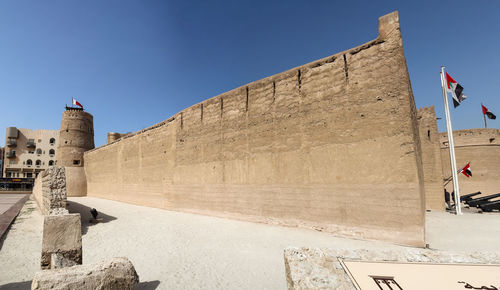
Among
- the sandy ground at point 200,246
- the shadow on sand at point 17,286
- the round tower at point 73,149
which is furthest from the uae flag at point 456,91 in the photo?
the round tower at point 73,149

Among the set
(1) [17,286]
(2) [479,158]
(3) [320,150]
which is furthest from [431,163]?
(1) [17,286]

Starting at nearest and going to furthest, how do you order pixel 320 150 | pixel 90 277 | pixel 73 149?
pixel 90 277
pixel 320 150
pixel 73 149

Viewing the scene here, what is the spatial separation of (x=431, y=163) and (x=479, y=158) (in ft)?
34.5

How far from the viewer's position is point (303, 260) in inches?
81.4

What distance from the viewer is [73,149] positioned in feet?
75.9

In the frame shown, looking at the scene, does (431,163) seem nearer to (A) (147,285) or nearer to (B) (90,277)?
(A) (147,285)

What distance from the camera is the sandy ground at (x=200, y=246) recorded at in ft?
14.0

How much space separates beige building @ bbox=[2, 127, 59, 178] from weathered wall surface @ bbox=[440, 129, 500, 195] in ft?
161

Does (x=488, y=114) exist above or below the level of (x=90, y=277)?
above

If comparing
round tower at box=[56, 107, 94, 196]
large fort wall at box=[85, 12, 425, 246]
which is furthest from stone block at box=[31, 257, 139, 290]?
round tower at box=[56, 107, 94, 196]

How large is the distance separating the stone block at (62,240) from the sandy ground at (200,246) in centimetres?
56

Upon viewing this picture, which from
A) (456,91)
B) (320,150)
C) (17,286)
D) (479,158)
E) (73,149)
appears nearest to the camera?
(17,286)

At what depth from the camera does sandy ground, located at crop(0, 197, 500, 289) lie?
426 centimetres

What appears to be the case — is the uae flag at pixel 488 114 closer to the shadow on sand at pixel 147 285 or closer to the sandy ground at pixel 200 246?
the sandy ground at pixel 200 246
